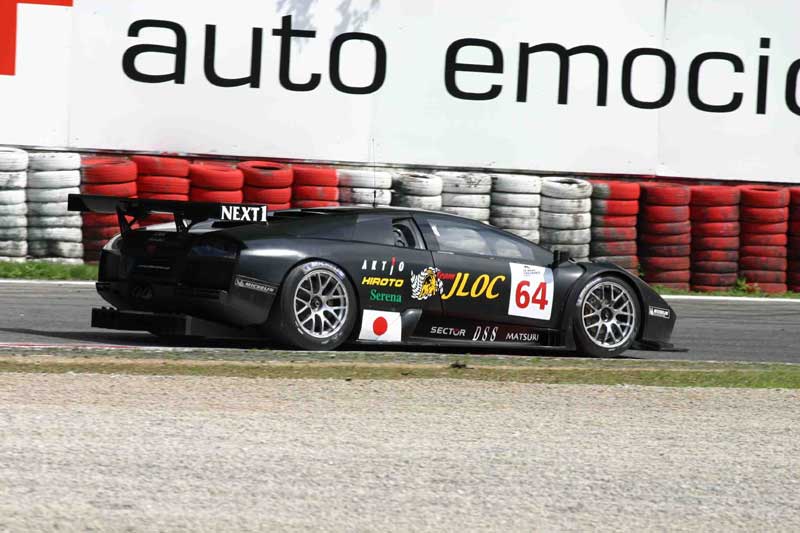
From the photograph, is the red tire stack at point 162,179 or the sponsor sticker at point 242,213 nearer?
the sponsor sticker at point 242,213

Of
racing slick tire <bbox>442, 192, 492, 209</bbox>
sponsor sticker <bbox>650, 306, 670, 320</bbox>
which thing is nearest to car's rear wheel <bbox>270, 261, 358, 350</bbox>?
sponsor sticker <bbox>650, 306, 670, 320</bbox>

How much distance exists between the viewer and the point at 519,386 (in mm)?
7762

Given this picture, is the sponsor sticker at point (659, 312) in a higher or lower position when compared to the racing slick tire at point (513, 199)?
lower

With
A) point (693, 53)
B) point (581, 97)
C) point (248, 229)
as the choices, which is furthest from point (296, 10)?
point (248, 229)

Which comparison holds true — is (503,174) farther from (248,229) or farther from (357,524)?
(357,524)

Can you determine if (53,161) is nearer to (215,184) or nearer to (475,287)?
(215,184)

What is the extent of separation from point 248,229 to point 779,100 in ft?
35.1

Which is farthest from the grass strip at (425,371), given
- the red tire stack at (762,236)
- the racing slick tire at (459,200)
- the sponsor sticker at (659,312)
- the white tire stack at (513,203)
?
the red tire stack at (762,236)

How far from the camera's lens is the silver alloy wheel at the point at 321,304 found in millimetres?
8875

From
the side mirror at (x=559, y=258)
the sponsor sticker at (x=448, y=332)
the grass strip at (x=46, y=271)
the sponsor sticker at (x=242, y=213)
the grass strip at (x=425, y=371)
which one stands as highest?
the sponsor sticker at (x=242, y=213)

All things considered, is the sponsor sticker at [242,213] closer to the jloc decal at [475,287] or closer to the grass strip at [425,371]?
the grass strip at [425,371]

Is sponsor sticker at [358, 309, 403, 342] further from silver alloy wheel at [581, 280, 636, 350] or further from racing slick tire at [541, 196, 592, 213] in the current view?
racing slick tire at [541, 196, 592, 213]

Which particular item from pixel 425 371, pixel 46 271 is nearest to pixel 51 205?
pixel 46 271

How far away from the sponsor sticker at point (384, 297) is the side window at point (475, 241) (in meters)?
0.56
